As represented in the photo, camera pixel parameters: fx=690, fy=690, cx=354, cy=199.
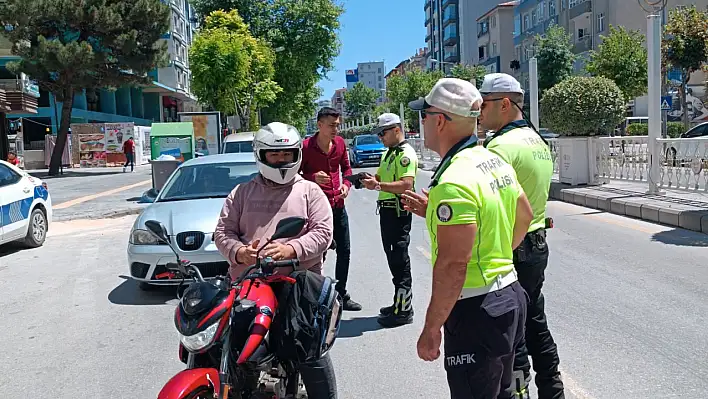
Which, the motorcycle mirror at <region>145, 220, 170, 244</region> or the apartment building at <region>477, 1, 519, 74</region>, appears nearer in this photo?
the motorcycle mirror at <region>145, 220, 170, 244</region>

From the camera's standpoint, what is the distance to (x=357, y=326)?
20.0 feet

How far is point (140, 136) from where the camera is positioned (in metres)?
41.6

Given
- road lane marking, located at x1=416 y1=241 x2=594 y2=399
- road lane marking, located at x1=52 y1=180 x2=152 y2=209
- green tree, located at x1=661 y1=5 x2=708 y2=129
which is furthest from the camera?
green tree, located at x1=661 y1=5 x2=708 y2=129

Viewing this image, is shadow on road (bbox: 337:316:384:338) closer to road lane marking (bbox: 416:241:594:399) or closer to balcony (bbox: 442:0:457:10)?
road lane marking (bbox: 416:241:594:399)

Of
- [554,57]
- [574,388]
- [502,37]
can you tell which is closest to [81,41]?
[554,57]

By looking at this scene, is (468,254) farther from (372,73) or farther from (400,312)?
(372,73)

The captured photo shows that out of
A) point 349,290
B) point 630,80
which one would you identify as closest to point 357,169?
point 630,80

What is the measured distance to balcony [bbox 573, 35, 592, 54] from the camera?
168ft

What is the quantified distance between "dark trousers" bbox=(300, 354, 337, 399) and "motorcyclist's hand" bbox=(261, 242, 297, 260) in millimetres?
555

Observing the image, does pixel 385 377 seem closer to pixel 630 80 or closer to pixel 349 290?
pixel 349 290

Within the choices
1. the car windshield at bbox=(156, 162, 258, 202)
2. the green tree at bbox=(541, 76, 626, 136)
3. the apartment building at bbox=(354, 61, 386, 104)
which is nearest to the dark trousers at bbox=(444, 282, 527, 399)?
the car windshield at bbox=(156, 162, 258, 202)

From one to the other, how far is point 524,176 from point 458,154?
1.03m

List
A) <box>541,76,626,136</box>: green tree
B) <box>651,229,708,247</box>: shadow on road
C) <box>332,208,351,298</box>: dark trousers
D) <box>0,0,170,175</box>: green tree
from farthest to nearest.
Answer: <box>0,0,170,175</box>: green tree → <box>541,76,626,136</box>: green tree → <box>651,229,708,247</box>: shadow on road → <box>332,208,351,298</box>: dark trousers

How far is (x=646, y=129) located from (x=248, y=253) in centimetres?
3352
